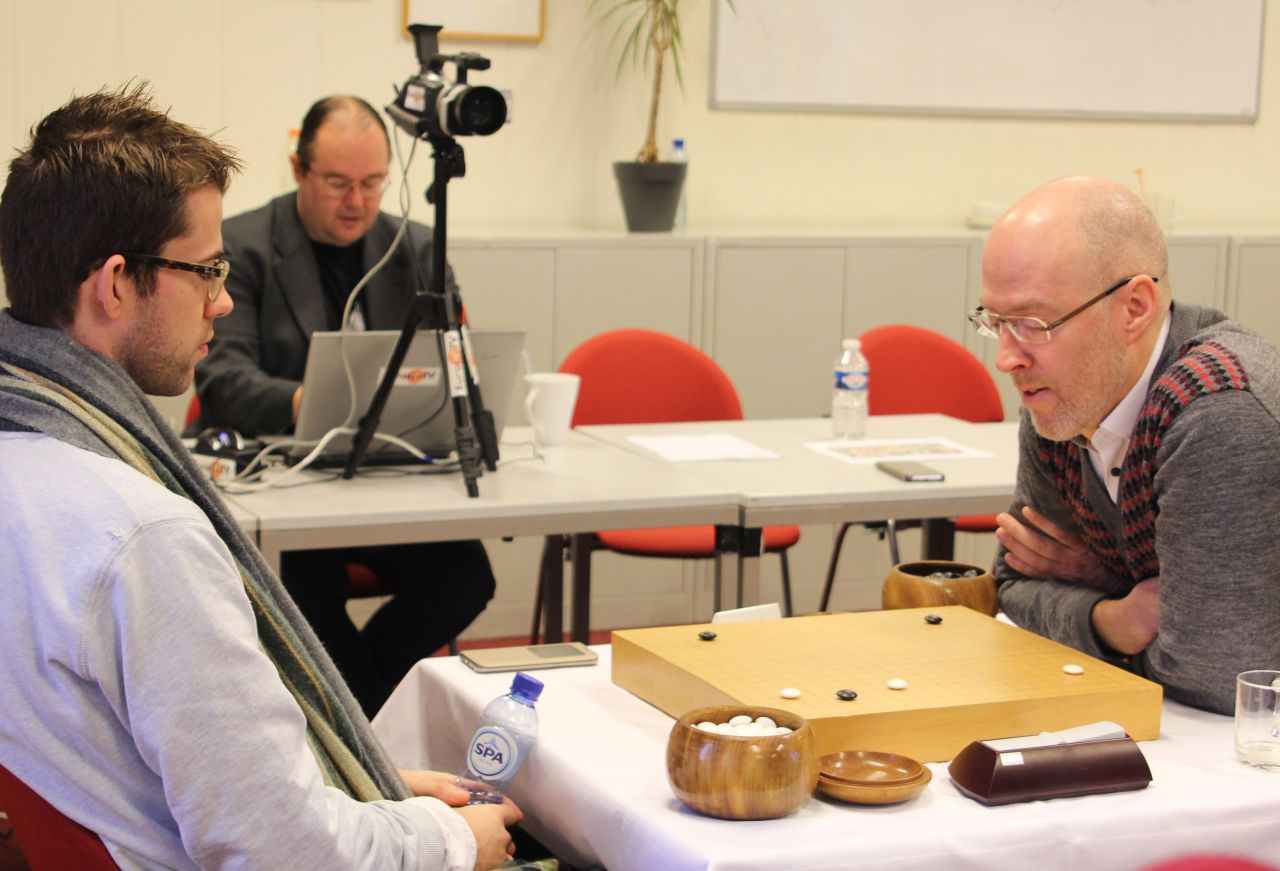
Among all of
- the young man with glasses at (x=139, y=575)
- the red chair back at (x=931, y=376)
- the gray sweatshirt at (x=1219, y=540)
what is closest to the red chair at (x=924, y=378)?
the red chair back at (x=931, y=376)

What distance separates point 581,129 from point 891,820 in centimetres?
394

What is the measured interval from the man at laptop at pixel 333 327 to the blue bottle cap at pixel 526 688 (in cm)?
171

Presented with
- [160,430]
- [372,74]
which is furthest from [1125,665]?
[372,74]

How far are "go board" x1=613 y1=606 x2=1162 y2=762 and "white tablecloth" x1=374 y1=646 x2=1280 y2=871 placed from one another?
0.16 ft

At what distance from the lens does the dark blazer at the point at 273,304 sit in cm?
346

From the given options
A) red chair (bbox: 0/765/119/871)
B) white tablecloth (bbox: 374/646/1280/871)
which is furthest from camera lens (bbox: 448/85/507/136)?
red chair (bbox: 0/765/119/871)

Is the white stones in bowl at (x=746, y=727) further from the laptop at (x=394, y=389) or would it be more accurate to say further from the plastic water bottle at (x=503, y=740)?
the laptop at (x=394, y=389)

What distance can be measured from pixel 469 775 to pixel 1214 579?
2.79ft

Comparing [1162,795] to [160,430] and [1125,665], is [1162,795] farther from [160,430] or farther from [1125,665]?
[160,430]

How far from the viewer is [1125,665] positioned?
1921 mm

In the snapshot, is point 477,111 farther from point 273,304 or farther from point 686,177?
point 686,177

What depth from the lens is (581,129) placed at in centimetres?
514

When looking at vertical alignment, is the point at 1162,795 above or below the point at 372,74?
below

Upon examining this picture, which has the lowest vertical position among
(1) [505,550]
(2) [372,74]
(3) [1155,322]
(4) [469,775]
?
(1) [505,550]
